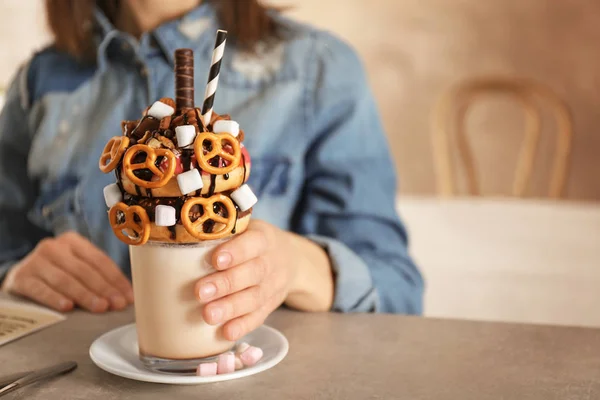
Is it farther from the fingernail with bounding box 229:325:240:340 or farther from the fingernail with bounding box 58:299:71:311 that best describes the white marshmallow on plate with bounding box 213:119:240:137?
the fingernail with bounding box 58:299:71:311

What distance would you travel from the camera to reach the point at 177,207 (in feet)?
1.89

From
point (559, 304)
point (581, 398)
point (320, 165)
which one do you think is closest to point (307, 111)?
point (320, 165)

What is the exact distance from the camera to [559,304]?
1.51 meters

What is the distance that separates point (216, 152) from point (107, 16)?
742 millimetres

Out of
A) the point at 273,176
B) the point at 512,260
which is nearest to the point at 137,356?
the point at 273,176

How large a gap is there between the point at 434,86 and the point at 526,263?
148 centimetres

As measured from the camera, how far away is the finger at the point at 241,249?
60 cm

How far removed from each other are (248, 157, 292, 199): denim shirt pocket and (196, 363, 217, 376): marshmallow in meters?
0.51

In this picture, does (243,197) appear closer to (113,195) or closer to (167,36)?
(113,195)

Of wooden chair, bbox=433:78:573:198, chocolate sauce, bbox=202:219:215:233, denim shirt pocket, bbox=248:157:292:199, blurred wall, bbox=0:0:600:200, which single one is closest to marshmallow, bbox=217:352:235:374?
chocolate sauce, bbox=202:219:215:233

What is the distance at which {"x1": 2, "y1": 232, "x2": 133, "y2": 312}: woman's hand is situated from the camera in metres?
0.84

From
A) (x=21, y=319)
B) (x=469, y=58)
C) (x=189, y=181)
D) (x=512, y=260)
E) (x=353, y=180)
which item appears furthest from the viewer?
(x=469, y=58)

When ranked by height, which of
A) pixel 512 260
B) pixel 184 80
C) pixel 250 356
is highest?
pixel 184 80

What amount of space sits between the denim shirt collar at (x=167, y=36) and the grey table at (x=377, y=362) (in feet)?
1.53
